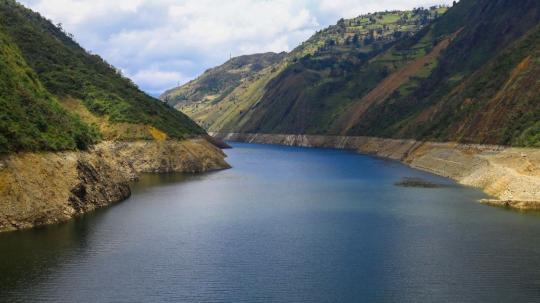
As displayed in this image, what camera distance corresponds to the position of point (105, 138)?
151m

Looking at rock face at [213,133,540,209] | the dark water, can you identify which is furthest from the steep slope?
rock face at [213,133,540,209]

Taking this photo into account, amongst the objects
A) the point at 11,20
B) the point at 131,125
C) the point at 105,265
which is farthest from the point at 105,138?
the point at 105,265

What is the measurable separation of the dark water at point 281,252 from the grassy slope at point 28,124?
40.2 ft

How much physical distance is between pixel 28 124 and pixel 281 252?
4223 cm

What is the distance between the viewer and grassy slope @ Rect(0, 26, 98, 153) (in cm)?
7919

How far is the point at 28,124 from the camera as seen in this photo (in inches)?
3329

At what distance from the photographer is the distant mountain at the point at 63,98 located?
90.2 meters

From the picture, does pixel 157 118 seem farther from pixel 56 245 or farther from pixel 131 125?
pixel 56 245

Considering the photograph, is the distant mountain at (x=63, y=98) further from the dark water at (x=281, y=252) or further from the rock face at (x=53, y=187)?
the dark water at (x=281, y=252)

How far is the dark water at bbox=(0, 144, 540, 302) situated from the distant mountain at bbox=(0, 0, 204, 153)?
15.8m

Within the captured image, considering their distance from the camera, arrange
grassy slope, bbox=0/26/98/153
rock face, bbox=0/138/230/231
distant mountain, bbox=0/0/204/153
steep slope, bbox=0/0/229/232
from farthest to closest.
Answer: distant mountain, bbox=0/0/204/153
grassy slope, bbox=0/26/98/153
steep slope, bbox=0/0/229/232
rock face, bbox=0/138/230/231

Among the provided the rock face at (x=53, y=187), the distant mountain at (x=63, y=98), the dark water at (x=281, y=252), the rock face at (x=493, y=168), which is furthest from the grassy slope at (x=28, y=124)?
the rock face at (x=493, y=168)

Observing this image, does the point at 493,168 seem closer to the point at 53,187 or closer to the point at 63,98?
the point at 53,187

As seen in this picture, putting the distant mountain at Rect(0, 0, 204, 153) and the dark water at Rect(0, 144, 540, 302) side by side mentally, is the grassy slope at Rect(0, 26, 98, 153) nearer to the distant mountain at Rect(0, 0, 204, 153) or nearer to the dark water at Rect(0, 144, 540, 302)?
the distant mountain at Rect(0, 0, 204, 153)
